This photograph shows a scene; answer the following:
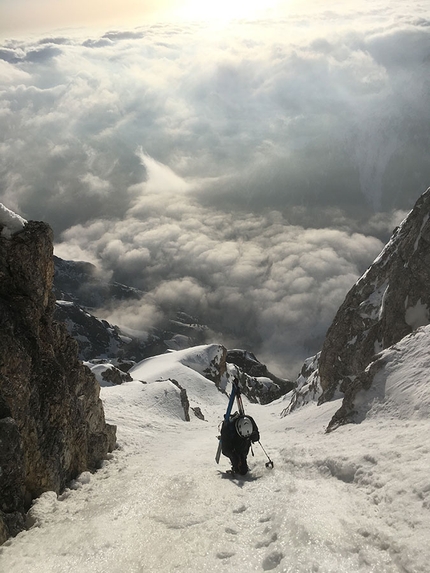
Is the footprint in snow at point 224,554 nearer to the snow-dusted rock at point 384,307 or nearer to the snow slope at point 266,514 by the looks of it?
the snow slope at point 266,514

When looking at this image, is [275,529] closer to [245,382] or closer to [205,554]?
[205,554]

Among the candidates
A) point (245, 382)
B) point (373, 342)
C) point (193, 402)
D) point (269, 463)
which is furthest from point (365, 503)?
point (245, 382)

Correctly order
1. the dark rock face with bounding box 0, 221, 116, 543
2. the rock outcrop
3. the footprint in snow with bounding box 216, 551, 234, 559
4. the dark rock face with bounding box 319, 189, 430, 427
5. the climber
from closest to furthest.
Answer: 1. the footprint in snow with bounding box 216, 551, 234, 559
2. the dark rock face with bounding box 0, 221, 116, 543
3. the climber
4. the dark rock face with bounding box 319, 189, 430, 427
5. the rock outcrop

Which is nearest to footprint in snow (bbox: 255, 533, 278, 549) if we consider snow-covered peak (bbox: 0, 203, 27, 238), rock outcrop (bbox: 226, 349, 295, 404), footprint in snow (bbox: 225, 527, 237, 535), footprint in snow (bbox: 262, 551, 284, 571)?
footprint in snow (bbox: 262, 551, 284, 571)

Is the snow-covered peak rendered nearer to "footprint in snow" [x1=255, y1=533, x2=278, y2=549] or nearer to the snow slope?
the snow slope

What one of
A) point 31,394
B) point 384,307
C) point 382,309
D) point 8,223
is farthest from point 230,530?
point 382,309

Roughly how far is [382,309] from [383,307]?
712 millimetres

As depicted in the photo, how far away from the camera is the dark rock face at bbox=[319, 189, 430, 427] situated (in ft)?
140

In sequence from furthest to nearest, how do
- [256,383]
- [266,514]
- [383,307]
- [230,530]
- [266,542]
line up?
[256,383] → [383,307] → [266,514] → [230,530] → [266,542]

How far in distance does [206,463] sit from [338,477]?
27.8ft

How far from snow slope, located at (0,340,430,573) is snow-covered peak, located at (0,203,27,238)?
9.67 m

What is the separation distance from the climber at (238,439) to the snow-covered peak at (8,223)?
11084 mm

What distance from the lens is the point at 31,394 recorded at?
617 inches

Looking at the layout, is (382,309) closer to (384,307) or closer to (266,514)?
(384,307)
